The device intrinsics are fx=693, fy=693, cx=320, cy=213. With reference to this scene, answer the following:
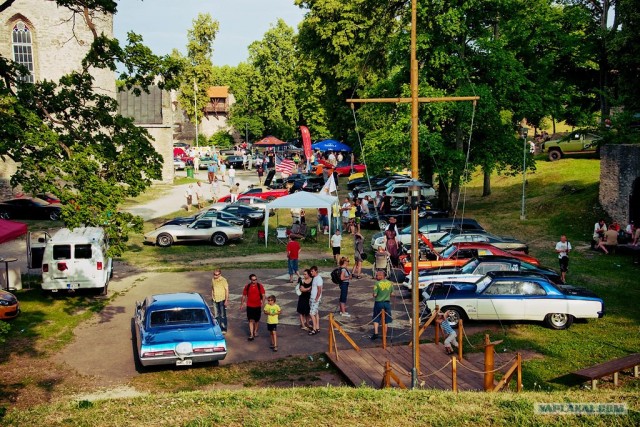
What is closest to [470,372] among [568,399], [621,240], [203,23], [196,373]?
[568,399]

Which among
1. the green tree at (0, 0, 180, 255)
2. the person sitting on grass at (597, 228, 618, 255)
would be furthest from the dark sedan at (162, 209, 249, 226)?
the person sitting on grass at (597, 228, 618, 255)

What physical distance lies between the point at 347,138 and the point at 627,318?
4354 centimetres

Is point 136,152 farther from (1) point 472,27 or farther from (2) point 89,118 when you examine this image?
(1) point 472,27

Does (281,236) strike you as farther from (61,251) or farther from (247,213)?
(61,251)

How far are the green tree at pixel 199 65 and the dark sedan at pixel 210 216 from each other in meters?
57.1

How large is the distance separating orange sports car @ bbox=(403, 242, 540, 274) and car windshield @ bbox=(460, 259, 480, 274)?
1.62 meters

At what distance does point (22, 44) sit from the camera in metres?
45.3

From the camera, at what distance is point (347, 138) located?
198ft

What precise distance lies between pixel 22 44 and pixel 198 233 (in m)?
23.6

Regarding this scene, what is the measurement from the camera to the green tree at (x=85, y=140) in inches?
663

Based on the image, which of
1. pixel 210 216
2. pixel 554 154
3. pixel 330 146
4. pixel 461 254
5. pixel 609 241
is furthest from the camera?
pixel 330 146

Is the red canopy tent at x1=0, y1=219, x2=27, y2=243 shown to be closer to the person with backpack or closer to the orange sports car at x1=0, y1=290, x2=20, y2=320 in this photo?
the orange sports car at x1=0, y1=290, x2=20, y2=320

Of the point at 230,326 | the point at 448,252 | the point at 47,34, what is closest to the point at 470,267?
the point at 448,252

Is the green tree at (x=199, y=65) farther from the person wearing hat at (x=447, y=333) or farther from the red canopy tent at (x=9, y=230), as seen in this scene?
the person wearing hat at (x=447, y=333)
